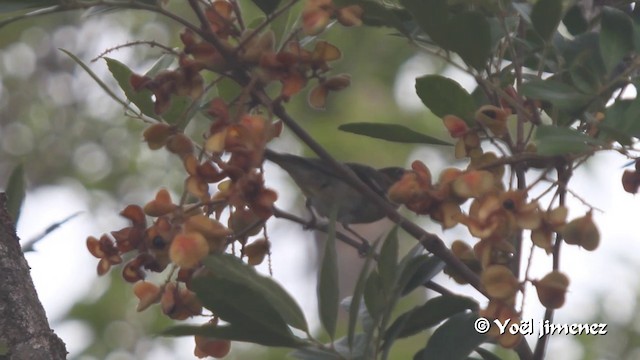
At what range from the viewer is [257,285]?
749mm

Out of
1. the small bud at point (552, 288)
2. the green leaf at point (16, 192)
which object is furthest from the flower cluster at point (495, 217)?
the green leaf at point (16, 192)

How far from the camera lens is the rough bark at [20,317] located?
87 centimetres

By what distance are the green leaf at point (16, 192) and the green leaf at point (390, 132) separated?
0.45 m

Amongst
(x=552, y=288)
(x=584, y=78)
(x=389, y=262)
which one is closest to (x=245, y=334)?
(x=389, y=262)

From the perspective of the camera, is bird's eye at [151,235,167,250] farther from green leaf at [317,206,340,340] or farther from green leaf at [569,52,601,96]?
green leaf at [569,52,601,96]

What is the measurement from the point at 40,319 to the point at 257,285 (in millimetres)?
264

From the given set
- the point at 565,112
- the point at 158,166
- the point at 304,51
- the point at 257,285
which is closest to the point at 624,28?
the point at 565,112

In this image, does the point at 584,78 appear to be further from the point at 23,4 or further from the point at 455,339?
the point at 23,4

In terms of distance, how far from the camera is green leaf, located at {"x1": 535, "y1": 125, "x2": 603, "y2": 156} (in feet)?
2.36

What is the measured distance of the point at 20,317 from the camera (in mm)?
887

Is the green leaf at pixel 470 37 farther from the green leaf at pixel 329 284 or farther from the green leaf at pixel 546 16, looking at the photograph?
the green leaf at pixel 329 284

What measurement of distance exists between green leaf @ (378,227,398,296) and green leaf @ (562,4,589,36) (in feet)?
1.07

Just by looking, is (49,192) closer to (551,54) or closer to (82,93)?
(82,93)

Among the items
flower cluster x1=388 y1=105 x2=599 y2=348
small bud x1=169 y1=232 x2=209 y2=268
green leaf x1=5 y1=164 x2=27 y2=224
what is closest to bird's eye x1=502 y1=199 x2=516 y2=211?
flower cluster x1=388 y1=105 x2=599 y2=348
